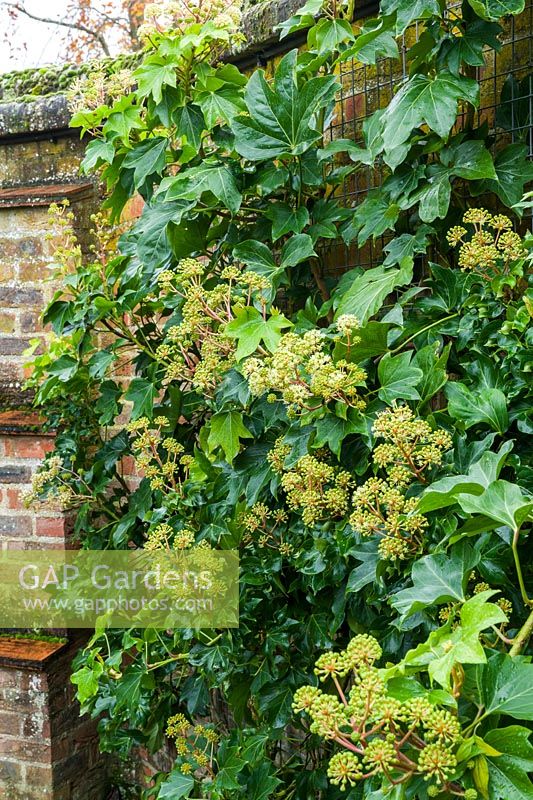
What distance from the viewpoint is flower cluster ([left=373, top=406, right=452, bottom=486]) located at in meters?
1.39

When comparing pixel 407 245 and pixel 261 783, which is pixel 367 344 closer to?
pixel 407 245

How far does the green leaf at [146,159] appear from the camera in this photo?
208 cm

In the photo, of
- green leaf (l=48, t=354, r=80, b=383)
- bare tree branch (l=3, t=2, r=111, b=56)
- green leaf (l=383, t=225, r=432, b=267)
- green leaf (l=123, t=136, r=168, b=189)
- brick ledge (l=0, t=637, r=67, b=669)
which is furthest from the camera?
bare tree branch (l=3, t=2, r=111, b=56)

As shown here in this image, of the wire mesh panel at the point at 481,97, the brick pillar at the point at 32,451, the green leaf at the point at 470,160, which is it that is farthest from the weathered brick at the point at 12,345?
the green leaf at the point at 470,160

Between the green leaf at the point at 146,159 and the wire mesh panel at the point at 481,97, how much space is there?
482mm

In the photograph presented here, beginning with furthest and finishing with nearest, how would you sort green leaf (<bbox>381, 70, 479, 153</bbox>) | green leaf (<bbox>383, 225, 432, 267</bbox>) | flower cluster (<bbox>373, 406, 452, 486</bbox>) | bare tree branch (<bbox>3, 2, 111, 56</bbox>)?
bare tree branch (<bbox>3, 2, 111, 56</bbox>) → green leaf (<bbox>383, 225, 432, 267</bbox>) → green leaf (<bbox>381, 70, 479, 153</bbox>) → flower cluster (<bbox>373, 406, 452, 486</bbox>)

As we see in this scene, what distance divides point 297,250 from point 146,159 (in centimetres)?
51

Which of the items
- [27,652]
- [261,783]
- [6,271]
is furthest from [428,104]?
[27,652]

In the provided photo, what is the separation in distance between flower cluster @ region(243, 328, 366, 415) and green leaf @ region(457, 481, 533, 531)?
1.32 feet

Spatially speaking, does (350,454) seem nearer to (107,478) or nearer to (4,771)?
(107,478)

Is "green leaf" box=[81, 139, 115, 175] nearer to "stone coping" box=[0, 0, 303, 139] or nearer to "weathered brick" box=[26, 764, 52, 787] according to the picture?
"stone coping" box=[0, 0, 303, 139]

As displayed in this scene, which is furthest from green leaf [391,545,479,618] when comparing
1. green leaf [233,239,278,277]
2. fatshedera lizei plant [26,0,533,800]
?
green leaf [233,239,278,277]

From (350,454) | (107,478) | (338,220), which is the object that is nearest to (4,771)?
(107,478)

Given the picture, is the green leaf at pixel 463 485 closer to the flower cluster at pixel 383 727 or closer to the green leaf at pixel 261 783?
the flower cluster at pixel 383 727
